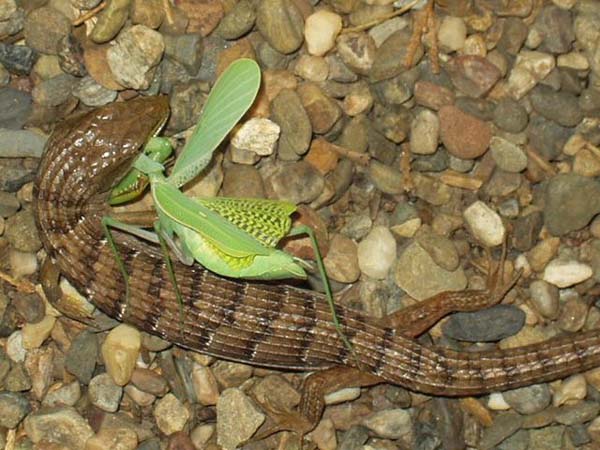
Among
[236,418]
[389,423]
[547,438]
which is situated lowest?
[547,438]

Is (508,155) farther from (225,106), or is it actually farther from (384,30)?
(225,106)

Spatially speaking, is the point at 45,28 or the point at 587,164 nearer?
the point at 45,28

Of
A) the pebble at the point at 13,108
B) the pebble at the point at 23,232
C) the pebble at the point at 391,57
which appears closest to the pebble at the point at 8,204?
the pebble at the point at 23,232

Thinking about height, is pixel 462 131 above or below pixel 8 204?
below

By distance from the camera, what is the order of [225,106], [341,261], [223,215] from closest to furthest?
[225,106] → [223,215] → [341,261]

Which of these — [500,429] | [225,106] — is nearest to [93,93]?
[225,106]

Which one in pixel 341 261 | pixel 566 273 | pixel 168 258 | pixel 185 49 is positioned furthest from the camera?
pixel 566 273

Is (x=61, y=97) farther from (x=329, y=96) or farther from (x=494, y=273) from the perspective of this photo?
(x=494, y=273)
